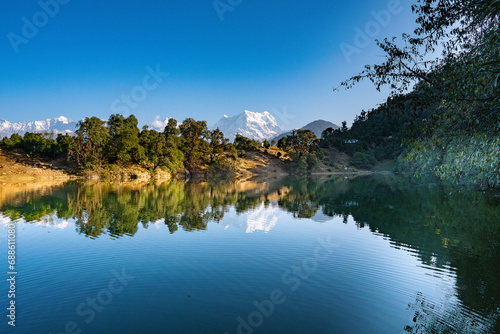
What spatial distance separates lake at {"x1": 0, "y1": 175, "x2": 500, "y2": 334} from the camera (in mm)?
7461

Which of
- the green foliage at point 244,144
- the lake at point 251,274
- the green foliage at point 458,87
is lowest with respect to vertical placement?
the lake at point 251,274

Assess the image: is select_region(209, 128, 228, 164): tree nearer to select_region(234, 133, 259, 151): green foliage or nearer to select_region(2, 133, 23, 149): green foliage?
select_region(234, 133, 259, 151): green foliage

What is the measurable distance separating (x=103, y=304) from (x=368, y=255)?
1020cm

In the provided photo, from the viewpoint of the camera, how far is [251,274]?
1065 centimetres

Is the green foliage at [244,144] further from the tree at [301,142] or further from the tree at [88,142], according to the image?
the tree at [88,142]

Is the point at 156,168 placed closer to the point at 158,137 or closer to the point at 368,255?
the point at 158,137

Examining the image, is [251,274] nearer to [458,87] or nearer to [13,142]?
[458,87]

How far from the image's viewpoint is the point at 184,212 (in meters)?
24.1

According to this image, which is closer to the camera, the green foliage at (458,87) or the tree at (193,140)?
the green foliage at (458,87)

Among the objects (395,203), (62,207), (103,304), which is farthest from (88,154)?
(103,304)

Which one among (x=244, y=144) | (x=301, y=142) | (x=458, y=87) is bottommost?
(x=458, y=87)

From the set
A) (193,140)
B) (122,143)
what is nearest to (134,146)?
(122,143)

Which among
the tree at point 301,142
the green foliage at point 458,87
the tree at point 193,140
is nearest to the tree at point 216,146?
the tree at point 193,140

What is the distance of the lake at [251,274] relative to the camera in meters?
7.46
